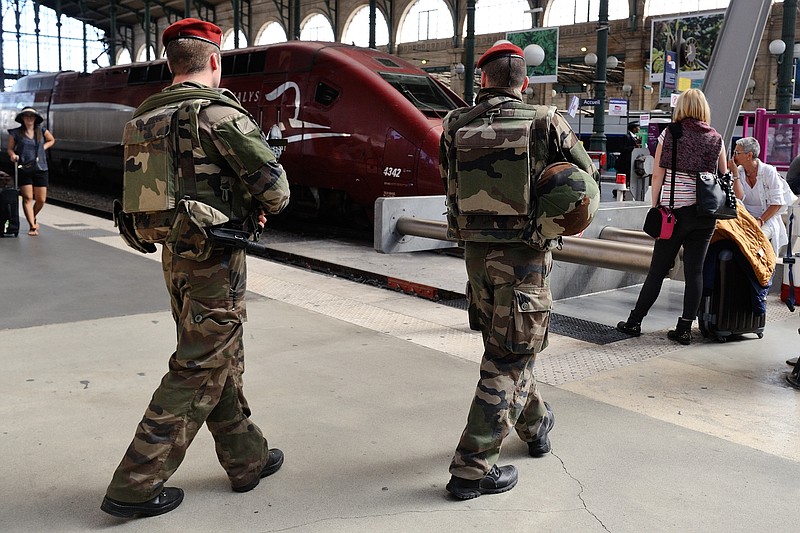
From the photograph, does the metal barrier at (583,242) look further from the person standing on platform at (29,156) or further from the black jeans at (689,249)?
→ the person standing on platform at (29,156)

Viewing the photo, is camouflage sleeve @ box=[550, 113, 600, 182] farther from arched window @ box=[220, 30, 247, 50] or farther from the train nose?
arched window @ box=[220, 30, 247, 50]

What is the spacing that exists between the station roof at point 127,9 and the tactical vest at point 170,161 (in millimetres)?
47589

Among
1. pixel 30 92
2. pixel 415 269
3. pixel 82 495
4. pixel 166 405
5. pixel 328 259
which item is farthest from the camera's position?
pixel 30 92

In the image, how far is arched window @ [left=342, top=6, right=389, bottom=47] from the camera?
4506 centimetres

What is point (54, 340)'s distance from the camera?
562 centimetres

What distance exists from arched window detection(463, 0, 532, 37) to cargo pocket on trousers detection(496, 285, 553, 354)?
38743 millimetres

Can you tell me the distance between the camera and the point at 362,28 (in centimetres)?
4609

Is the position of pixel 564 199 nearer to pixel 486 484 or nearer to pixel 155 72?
pixel 486 484

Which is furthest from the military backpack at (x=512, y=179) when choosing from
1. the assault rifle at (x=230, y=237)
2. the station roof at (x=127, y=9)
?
the station roof at (x=127, y=9)

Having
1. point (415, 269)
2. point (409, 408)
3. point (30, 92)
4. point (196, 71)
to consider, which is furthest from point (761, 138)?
point (30, 92)

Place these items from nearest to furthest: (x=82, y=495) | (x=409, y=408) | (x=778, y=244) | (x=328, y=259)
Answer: (x=82, y=495) → (x=409, y=408) → (x=778, y=244) → (x=328, y=259)

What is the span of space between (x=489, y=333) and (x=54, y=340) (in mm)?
3556

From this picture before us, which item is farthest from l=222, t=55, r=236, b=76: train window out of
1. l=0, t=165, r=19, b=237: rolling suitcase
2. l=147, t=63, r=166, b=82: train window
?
l=0, t=165, r=19, b=237: rolling suitcase

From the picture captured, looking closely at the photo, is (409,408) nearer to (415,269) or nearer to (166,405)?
(166,405)
